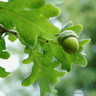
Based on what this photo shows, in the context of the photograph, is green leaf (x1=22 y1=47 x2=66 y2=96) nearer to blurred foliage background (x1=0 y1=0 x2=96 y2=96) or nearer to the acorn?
the acorn

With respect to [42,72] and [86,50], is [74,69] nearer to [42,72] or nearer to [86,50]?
[86,50]

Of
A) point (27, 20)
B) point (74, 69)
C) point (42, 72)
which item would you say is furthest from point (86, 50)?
point (27, 20)

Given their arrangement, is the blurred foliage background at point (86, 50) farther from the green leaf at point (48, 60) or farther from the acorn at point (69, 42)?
the acorn at point (69, 42)

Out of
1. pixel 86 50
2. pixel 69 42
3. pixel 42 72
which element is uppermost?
pixel 69 42

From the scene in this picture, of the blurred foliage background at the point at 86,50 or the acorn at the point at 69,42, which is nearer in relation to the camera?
the acorn at the point at 69,42

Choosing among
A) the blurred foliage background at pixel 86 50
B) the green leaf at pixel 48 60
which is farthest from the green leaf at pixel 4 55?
the blurred foliage background at pixel 86 50

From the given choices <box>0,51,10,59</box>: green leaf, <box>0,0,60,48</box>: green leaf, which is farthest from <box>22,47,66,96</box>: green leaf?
<box>0,0,60,48</box>: green leaf

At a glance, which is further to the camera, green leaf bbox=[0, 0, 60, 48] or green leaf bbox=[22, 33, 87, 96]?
green leaf bbox=[22, 33, 87, 96]
